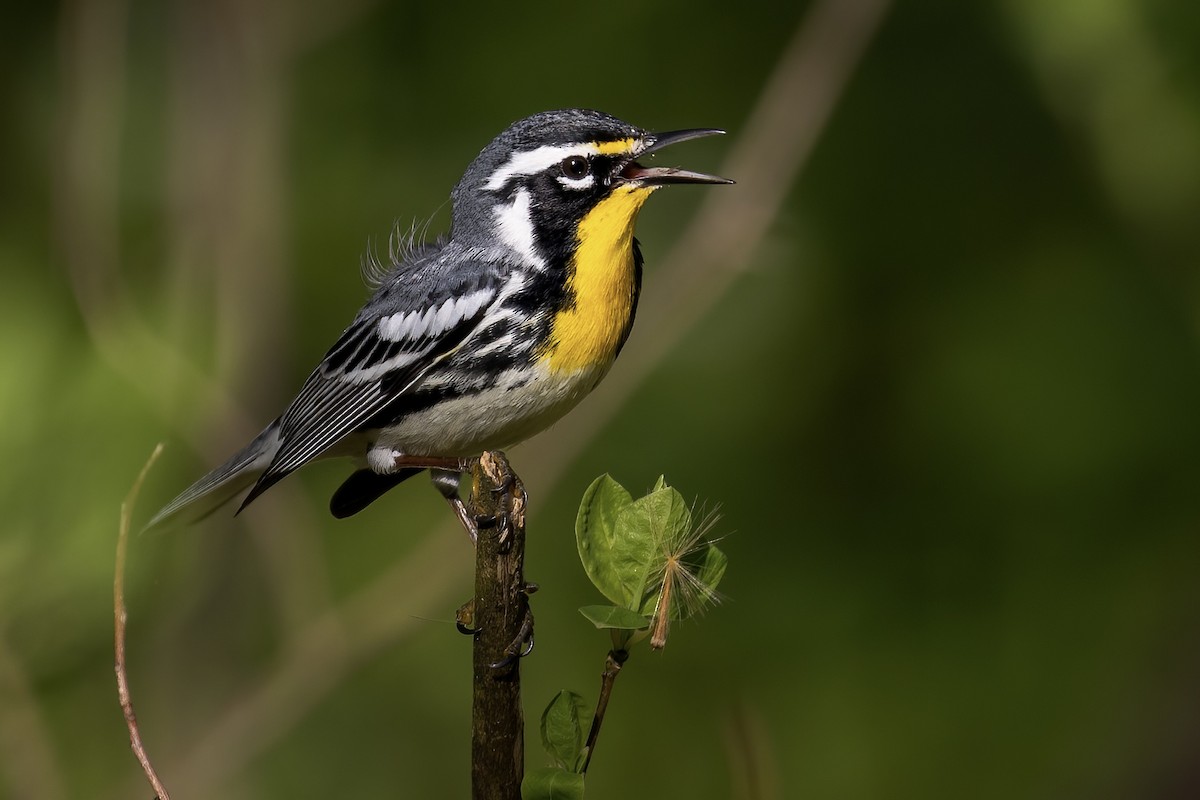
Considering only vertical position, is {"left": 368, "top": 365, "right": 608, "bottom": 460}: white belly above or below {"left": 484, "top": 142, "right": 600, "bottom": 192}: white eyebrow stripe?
below

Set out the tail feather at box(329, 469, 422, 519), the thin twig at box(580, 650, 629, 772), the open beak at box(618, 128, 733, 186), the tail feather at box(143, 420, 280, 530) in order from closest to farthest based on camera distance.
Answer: the thin twig at box(580, 650, 629, 772)
the open beak at box(618, 128, 733, 186)
the tail feather at box(143, 420, 280, 530)
the tail feather at box(329, 469, 422, 519)

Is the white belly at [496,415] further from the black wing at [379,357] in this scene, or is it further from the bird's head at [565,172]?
the bird's head at [565,172]

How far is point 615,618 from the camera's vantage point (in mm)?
1635

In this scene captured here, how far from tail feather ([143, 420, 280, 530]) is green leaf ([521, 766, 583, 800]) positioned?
6.28 ft

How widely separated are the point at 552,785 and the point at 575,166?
69.6 inches

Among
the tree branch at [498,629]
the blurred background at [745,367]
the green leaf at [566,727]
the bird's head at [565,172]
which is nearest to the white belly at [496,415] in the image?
the bird's head at [565,172]

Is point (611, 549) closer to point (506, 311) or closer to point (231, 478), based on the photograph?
point (506, 311)

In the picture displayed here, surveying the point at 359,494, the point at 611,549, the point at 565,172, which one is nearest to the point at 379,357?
the point at 359,494

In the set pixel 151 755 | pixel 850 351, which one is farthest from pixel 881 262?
pixel 151 755

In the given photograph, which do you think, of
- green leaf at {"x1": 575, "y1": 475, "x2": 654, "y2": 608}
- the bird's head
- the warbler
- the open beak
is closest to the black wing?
the warbler

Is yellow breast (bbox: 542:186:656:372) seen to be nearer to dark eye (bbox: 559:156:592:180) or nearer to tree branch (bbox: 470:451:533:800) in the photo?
dark eye (bbox: 559:156:592:180)

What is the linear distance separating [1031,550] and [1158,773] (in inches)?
27.4

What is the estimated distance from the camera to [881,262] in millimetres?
4316

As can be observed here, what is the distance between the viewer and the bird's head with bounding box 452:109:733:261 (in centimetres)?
303
